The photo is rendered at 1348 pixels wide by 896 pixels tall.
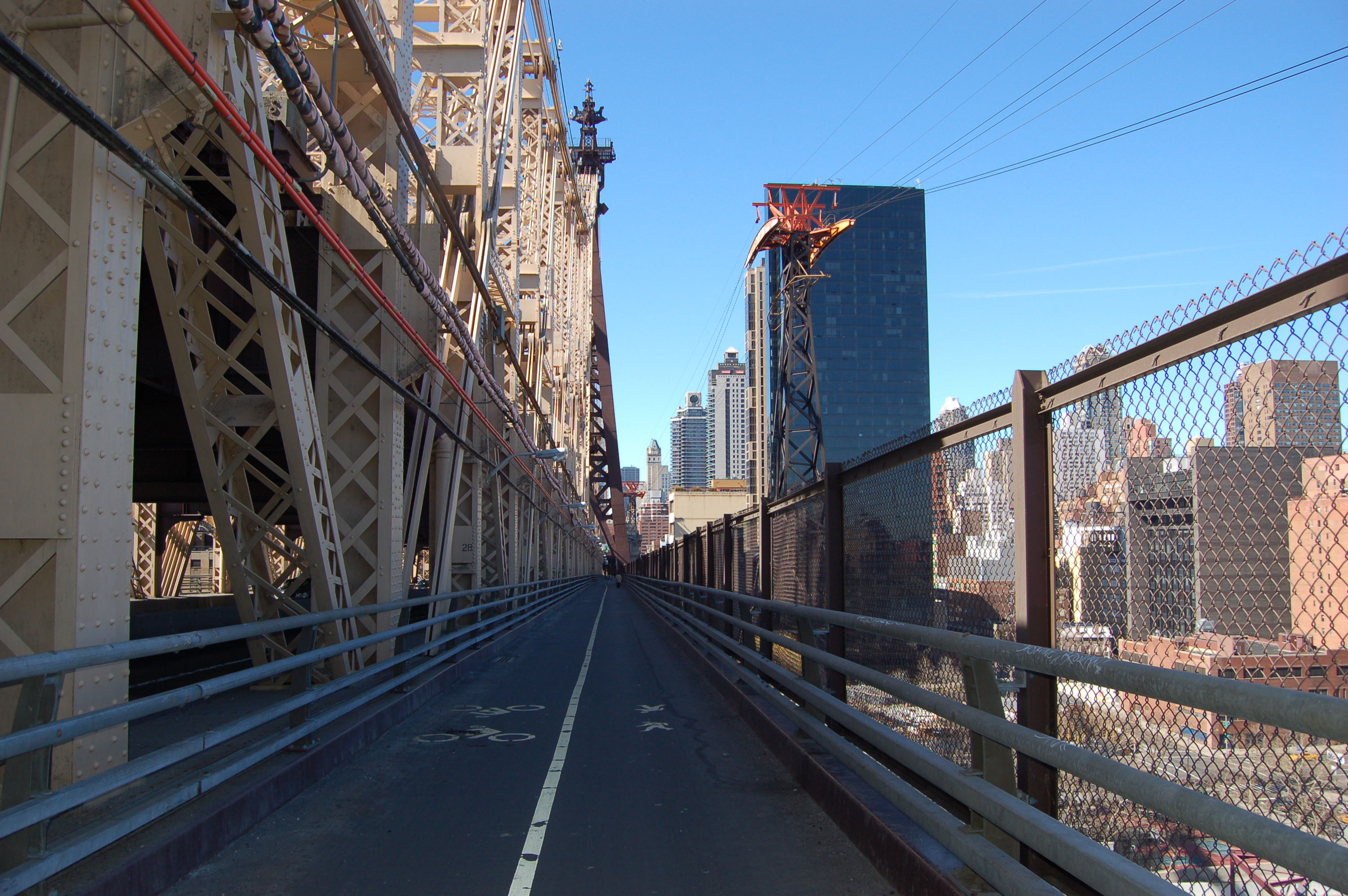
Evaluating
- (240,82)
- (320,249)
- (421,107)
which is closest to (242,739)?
(240,82)

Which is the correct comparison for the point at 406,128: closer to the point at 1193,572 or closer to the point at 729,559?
the point at 729,559

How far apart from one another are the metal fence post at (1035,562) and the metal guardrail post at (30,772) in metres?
4.24

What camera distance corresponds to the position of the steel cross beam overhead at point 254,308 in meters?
5.22

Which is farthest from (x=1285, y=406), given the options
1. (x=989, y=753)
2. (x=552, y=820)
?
(x=552, y=820)

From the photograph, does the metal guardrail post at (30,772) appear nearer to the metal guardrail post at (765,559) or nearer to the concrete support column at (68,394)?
the concrete support column at (68,394)

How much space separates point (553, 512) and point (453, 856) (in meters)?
40.9

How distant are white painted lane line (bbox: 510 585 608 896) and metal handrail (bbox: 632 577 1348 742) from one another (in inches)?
96.8

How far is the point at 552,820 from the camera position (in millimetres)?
5977

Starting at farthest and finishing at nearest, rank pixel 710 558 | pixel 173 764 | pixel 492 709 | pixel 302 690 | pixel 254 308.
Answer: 1. pixel 710 558
2. pixel 492 709
3. pixel 254 308
4. pixel 302 690
5. pixel 173 764

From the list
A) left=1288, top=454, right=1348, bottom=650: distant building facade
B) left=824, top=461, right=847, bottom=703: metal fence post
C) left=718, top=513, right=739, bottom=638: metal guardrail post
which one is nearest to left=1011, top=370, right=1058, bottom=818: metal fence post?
left=1288, top=454, right=1348, bottom=650: distant building facade

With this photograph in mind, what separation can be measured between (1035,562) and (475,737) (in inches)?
243

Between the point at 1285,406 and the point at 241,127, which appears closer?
the point at 1285,406

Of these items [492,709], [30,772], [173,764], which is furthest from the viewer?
[492,709]

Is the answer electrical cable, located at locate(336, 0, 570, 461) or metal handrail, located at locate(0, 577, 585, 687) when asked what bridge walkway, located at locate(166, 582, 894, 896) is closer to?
metal handrail, located at locate(0, 577, 585, 687)
